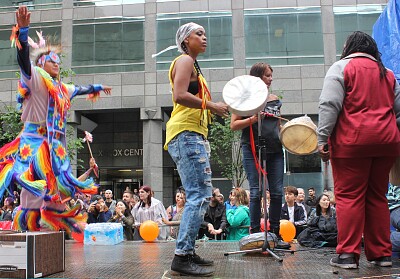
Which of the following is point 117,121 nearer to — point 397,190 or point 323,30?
point 323,30

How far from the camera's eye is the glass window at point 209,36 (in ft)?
66.4

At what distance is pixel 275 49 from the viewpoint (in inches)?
797

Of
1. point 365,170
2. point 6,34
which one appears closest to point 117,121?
point 6,34

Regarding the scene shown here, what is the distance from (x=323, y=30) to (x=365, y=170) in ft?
60.1

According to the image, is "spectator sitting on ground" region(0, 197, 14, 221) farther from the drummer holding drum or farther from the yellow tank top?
the yellow tank top

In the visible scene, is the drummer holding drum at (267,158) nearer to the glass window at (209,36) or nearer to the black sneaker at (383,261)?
the black sneaker at (383,261)

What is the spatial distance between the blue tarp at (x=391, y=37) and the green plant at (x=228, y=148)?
11199mm

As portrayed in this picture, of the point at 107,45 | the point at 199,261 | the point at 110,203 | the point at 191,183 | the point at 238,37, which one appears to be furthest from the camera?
the point at 107,45

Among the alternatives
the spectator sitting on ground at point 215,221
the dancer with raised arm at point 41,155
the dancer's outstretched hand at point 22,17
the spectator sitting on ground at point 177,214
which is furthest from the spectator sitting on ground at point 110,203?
the dancer's outstretched hand at point 22,17

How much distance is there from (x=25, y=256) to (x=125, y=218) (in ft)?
15.6

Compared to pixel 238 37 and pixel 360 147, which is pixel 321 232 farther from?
pixel 238 37

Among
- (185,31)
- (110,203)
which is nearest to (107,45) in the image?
(110,203)

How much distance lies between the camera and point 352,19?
20219mm

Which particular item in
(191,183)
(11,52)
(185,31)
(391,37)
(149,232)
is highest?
(11,52)
